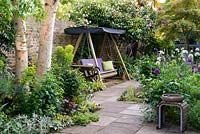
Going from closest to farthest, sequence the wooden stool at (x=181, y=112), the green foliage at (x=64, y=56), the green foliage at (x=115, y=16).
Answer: the wooden stool at (x=181, y=112)
the green foliage at (x=64, y=56)
the green foliage at (x=115, y=16)

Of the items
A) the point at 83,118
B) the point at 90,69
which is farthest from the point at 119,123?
the point at 90,69

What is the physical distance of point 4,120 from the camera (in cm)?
421

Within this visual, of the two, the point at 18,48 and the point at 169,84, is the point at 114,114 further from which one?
the point at 18,48

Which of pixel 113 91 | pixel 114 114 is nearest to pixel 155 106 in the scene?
pixel 114 114

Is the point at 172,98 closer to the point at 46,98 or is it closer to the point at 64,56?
the point at 46,98

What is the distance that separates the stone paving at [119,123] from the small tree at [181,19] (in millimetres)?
4778

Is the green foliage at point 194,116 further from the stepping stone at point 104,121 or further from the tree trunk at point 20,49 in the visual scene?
the tree trunk at point 20,49

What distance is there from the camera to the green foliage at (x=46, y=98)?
4.62 meters

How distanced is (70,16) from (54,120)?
6.49 metres

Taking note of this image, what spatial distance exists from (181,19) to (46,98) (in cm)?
732

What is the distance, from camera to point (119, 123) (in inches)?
195

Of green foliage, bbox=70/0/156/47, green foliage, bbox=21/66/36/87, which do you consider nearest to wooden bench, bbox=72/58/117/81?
green foliage, bbox=70/0/156/47

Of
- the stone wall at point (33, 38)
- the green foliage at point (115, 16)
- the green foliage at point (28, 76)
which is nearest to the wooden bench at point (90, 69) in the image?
the stone wall at point (33, 38)

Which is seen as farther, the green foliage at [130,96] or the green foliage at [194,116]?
the green foliage at [130,96]
